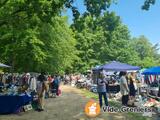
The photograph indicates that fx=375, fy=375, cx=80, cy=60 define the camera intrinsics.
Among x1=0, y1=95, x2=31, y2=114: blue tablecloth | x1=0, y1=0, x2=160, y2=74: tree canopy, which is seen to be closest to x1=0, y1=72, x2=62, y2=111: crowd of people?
x1=0, y1=95, x2=31, y2=114: blue tablecloth

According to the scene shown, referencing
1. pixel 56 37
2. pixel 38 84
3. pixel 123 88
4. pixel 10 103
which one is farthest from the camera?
pixel 56 37

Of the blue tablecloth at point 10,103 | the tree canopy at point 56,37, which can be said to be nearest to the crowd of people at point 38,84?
the blue tablecloth at point 10,103

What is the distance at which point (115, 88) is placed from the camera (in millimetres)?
29953

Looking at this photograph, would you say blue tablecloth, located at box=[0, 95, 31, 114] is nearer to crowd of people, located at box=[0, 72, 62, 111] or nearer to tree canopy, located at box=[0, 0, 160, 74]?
crowd of people, located at box=[0, 72, 62, 111]

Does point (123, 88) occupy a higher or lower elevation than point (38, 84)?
lower

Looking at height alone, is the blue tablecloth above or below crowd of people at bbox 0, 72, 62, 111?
below

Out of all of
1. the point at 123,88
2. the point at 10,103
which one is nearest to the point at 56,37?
the point at 123,88

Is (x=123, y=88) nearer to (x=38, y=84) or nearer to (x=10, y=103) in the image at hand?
(x=38, y=84)

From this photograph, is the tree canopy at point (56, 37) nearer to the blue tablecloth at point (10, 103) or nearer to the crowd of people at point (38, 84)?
the crowd of people at point (38, 84)

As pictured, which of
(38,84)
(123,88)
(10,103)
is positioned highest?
(38,84)

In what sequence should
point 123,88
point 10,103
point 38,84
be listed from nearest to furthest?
1. point 10,103
2. point 38,84
3. point 123,88

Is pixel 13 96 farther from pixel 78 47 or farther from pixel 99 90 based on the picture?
pixel 78 47

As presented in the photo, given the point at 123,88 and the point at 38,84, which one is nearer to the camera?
the point at 38,84

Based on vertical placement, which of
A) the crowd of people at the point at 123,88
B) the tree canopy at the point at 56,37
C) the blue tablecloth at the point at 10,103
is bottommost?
the blue tablecloth at the point at 10,103
